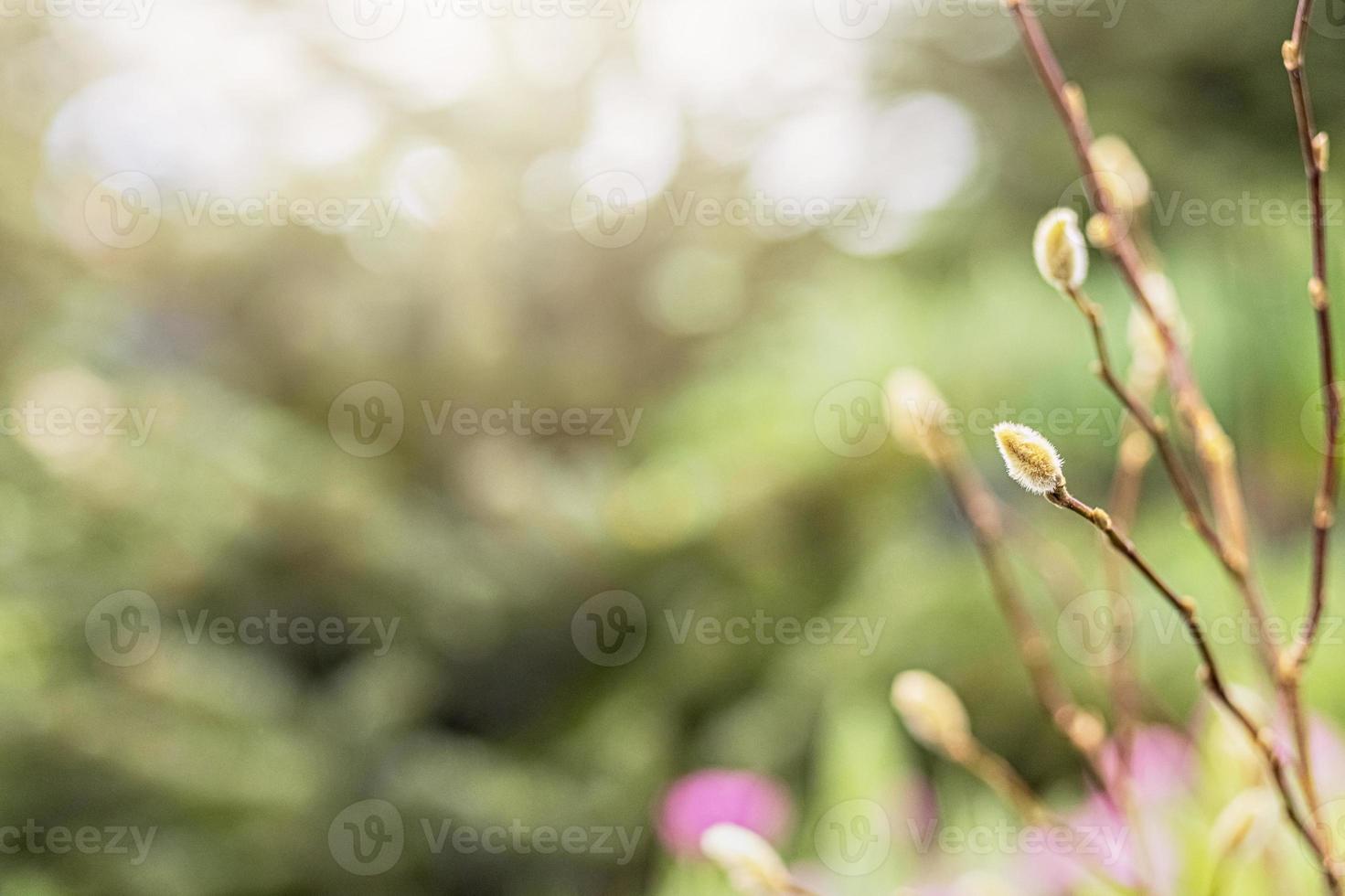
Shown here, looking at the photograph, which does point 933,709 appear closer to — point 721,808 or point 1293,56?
point 1293,56

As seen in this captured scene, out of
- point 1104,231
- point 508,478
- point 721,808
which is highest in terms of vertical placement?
point 1104,231

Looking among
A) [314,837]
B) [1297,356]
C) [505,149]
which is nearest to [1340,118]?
[1297,356]

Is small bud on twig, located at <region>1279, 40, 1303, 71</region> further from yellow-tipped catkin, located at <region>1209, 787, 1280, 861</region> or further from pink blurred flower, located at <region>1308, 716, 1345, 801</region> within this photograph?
pink blurred flower, located at <region>1308, 716, 1345, 801</region>

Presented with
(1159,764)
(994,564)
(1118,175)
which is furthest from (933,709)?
(1159,764)

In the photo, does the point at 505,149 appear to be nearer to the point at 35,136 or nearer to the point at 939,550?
the point at 35,136

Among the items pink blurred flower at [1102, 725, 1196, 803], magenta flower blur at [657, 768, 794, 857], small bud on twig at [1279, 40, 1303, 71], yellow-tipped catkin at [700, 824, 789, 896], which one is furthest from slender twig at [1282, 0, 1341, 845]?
magenta flower blur at [657, 768, 794, 857]
